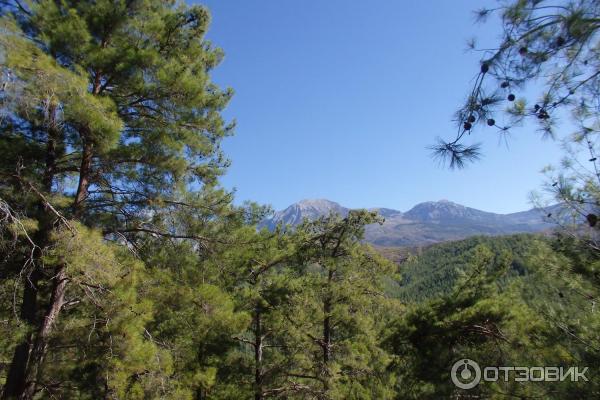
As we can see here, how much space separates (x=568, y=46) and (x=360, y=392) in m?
9.71

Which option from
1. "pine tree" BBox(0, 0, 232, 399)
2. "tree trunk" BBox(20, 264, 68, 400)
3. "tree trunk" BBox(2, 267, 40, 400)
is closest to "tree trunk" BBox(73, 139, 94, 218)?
"pine tree" BBox(0, 0, 232, 399)

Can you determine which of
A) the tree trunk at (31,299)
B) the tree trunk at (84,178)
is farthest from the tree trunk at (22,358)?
the tree trunk at (84,178)

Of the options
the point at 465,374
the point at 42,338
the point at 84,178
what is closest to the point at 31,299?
the point at 42,338

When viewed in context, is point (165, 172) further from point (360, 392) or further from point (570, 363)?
point (360, 392)

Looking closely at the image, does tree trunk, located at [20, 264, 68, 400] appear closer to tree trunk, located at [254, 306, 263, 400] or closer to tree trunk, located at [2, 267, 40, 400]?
tree trunk, located at [2, 267, 40, 400]

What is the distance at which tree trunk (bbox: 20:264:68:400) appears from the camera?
17.4 ft

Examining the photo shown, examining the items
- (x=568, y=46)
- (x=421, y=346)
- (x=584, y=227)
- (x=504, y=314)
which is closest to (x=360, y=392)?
(x=421, y=346)

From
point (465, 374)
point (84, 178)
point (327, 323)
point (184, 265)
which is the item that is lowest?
point (465, 374)

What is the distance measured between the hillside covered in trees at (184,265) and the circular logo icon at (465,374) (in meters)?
0.14

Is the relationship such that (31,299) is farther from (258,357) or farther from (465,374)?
(465,374)

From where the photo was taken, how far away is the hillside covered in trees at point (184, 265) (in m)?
4.75

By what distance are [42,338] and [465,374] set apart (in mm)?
7412

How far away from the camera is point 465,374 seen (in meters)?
7.20

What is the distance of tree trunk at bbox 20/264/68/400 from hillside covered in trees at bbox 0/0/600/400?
3cm
